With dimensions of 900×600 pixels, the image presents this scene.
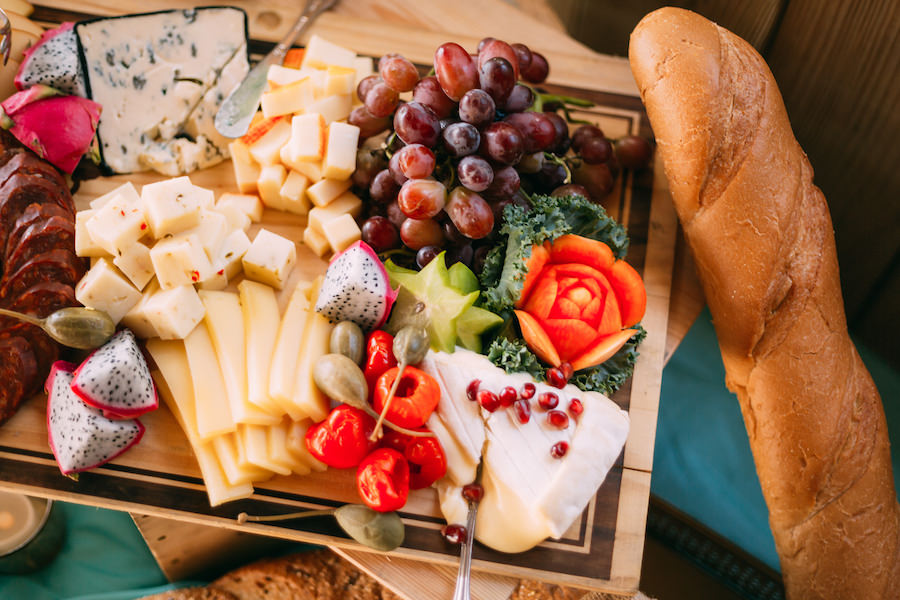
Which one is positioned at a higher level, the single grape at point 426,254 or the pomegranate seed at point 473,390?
the single grape at point 426,254

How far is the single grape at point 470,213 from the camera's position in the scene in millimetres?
1343

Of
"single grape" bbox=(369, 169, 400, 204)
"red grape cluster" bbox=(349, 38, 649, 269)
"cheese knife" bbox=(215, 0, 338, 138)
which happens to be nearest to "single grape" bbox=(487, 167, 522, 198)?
"red grape cluster" bbox=(349, 38, 649, 269)

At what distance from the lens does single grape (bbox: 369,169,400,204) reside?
4.82ft

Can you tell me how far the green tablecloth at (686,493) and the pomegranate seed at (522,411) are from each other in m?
0.79

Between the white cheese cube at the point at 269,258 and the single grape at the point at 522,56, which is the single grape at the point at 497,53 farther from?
the white cheese cube at the point at 269,258

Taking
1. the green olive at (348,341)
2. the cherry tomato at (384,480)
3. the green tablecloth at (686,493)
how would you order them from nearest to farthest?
1. the cherry tomato at (384,480)
2. the green olive at (348,341)
3. the green tablecloth at (686,493)

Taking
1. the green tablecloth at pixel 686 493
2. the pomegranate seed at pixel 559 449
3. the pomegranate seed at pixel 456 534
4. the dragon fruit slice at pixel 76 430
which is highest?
the pomegranate seed at pixel 559 449

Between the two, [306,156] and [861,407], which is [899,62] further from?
[306,156]

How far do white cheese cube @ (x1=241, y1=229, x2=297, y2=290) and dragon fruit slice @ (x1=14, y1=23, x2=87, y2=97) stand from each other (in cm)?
57

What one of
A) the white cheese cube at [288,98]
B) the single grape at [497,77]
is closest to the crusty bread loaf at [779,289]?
the single grape at [497,77]

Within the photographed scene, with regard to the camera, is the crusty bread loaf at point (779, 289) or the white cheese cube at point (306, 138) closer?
Answer: the crusty bread loaf at point (779, 289)

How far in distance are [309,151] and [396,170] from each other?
23 cm

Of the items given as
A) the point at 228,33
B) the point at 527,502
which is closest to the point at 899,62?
the point at 527,502

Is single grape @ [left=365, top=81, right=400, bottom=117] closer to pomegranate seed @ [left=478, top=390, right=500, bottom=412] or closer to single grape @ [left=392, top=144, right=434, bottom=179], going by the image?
single grape @ [left=392, top=144, right=434, bottom=179]
